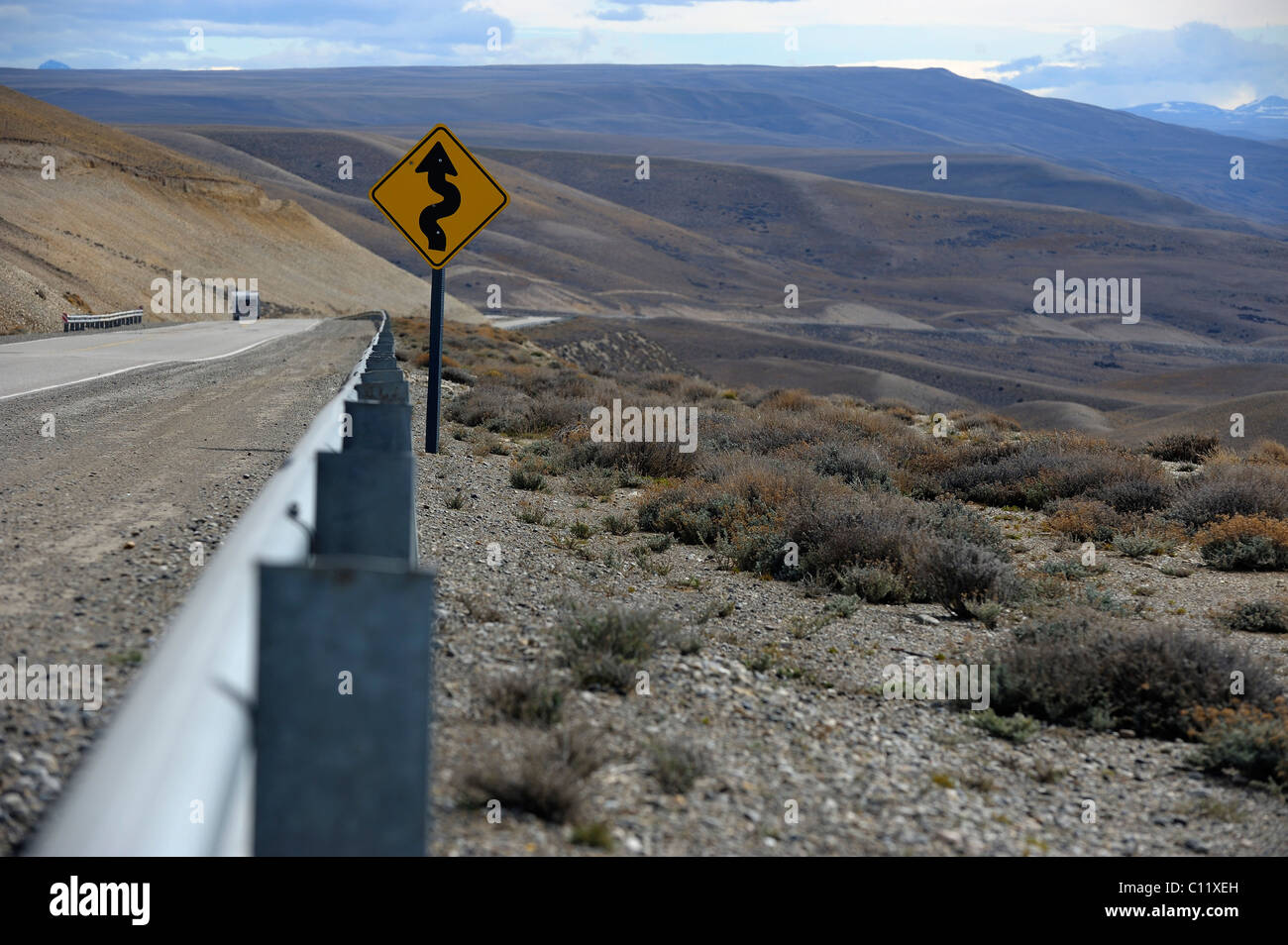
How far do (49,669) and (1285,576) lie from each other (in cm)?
999

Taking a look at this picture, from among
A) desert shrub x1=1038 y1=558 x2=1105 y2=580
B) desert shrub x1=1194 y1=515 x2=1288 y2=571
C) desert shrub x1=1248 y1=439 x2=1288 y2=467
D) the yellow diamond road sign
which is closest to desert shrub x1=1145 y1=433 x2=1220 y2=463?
desert shrub x1=1248 y1=439 x2=1288 y2=467

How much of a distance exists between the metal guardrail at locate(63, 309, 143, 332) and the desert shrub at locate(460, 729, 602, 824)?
3172 centimetres

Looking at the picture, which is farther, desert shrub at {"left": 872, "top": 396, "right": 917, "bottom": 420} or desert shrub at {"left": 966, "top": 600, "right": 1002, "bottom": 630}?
desert shrub at {"left": 872, "top": 396, "right": 917, "bottom": 420}

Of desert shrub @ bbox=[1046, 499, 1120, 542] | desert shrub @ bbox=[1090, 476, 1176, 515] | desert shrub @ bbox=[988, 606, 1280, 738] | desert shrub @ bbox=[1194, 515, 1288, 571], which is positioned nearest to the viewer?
desert shrub @ bbox=[988, 606, 1280, 738]

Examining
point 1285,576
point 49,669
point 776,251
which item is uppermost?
point 776,251

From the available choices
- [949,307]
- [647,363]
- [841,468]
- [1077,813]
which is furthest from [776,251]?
[1077,813]

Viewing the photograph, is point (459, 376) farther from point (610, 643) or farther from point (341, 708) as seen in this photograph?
point (341, 708)

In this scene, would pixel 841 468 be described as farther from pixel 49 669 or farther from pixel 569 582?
pixel 49 669

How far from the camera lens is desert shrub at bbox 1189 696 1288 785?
500cm

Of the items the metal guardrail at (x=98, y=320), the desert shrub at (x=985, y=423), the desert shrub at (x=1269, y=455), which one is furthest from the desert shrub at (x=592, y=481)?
the metal guardrail at (x=98, y=320)

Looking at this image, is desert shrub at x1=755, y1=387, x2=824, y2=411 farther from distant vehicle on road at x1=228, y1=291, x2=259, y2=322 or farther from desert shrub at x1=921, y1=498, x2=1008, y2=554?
distant vehicle on road at x1=228, y1=291, x2=259, y2=322

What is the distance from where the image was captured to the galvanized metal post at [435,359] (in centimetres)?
1152

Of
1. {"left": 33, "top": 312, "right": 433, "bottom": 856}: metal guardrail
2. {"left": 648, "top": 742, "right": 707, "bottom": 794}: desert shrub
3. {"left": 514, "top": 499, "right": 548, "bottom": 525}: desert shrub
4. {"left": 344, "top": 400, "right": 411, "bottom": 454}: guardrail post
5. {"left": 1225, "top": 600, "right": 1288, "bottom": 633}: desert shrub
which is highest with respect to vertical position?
{"left": 344, "top": 400, "right": 411, "bottom": 454}: guardrail post
